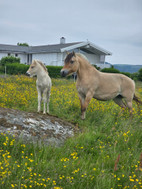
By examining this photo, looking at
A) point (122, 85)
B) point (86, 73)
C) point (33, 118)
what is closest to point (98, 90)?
point (86, 73)

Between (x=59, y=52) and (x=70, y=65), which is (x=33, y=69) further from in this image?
(x=59, y=52)

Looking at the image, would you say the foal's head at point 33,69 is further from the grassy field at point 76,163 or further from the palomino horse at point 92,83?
the grassy field at point 76,163

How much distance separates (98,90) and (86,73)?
774 millimetres

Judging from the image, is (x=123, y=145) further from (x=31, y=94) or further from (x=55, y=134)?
(x=31, y=94)

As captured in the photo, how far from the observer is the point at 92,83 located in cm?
646

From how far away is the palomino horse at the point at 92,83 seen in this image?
5.95m

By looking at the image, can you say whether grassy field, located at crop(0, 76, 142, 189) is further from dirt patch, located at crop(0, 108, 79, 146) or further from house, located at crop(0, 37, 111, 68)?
house, located at crop(0, 37, 111, 68)

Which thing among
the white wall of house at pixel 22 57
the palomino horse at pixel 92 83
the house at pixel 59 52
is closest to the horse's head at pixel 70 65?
the palomino horse at pixel 92 83

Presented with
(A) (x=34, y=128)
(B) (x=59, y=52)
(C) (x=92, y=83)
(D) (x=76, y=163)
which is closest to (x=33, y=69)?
(C) (x=92, y=83)

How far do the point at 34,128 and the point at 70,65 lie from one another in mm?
2178

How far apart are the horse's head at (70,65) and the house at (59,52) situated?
23378 mm

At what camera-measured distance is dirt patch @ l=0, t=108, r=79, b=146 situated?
443 centimetres

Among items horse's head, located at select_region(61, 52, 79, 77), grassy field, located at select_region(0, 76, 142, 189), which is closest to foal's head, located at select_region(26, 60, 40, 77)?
horse's head, located at select_region(61, 52, 79, 77)

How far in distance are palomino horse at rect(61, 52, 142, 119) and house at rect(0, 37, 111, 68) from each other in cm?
2230
